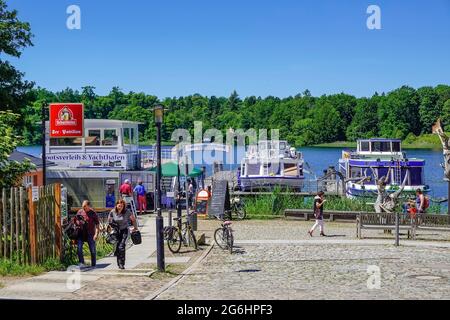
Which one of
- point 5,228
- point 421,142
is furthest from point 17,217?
point 421,142

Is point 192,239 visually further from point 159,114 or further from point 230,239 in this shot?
point 159,114

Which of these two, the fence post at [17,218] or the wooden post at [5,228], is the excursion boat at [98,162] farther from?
the fence post at [17,218]

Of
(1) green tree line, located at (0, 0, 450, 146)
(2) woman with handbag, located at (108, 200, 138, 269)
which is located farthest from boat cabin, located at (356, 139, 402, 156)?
(1) green tree line, located at (0, 0, 450, 146)

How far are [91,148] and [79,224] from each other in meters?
21.2

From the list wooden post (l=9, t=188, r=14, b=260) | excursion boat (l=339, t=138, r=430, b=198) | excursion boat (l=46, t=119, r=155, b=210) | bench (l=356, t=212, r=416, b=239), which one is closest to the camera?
wooden post (l=9, t=188, r=14, b=260)

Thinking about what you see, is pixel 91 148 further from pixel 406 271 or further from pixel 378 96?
pixel 378 96

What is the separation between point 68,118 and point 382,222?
17765 millimetres

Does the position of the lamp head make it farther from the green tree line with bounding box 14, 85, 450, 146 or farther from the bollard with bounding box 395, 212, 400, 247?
the green tree line with bounding box 14, 85, 450, 146

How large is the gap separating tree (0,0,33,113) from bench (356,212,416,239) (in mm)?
14249

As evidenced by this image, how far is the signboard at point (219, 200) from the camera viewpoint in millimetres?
31516

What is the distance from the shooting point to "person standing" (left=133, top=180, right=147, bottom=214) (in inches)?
1305

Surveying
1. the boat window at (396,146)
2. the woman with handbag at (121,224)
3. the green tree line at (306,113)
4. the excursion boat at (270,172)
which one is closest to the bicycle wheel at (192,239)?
the woman with handbag at (121,224)

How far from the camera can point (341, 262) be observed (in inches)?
725
